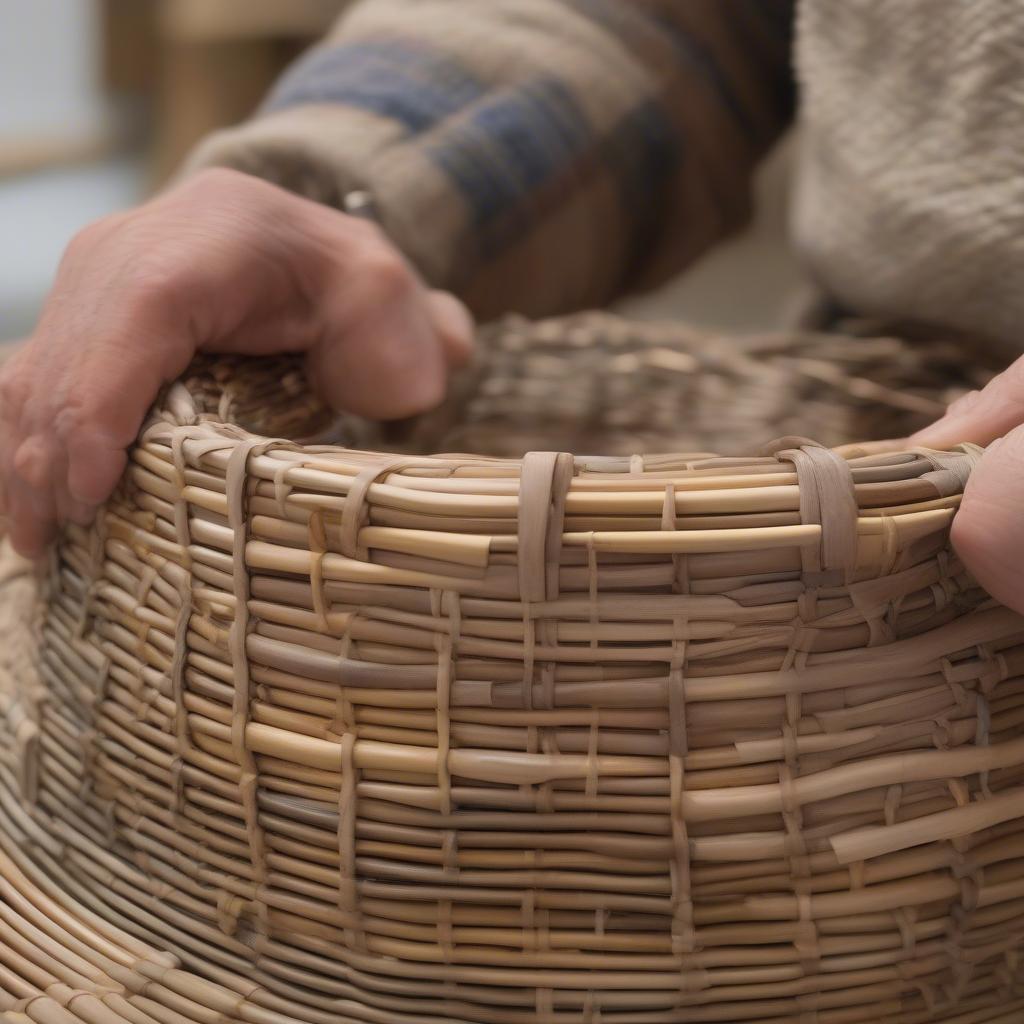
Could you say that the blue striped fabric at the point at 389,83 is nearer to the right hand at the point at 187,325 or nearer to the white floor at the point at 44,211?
the right hand at the point at 187,325

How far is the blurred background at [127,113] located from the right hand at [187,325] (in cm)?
67

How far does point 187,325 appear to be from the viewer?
447 millimetres

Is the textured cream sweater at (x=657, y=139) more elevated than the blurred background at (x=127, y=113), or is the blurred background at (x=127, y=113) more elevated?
the textured cream sweater at (x=657, y=139)

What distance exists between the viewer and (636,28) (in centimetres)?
79

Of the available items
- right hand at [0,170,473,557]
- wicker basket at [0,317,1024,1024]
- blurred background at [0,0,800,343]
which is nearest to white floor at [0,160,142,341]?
blurred background at [0,0,800,343]

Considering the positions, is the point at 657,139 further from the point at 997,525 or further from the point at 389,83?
the point at 997,525

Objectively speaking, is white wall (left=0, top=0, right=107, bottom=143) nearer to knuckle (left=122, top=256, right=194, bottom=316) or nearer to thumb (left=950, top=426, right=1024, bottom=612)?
knuckle (left=122, top=256, right=194, bottom=316)

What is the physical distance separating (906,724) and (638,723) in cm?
7

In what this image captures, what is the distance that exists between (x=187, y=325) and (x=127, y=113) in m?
1.29

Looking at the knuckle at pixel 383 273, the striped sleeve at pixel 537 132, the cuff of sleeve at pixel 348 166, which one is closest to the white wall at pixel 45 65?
the striped sleeve at pixel 537 132

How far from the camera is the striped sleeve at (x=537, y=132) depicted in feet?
2.15

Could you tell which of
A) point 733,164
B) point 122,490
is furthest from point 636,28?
point 122,490

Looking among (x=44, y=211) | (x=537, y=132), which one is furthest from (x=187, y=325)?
(x=44, y=211)

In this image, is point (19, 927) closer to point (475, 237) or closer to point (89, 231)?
point (89, 231)
